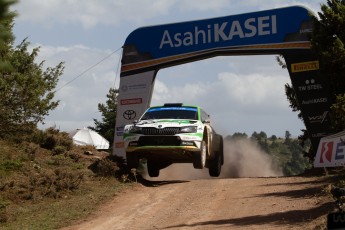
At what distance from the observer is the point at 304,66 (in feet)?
66.8

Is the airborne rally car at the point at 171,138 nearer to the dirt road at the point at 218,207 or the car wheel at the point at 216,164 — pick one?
the dirt road at the point at 218,207

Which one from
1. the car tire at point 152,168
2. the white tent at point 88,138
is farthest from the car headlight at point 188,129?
the white tent at point 88,138

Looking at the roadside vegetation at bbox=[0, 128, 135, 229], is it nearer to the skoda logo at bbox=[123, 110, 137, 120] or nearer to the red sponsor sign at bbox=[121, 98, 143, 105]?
the skoda logo at bbox=[123, 110, 137, 120]

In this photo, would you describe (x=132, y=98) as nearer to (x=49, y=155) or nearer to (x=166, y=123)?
(x=49, y=155)

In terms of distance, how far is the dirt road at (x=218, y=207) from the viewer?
9.79m

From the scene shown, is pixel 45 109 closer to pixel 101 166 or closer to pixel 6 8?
pixel 101 166

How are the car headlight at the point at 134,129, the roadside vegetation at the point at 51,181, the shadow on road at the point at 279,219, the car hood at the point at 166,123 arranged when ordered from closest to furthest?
the shadow on road at the point at 279,219, the roadside vegetation at the point at 51,181, the car hood at the point at 166,123, the car headlight at the point at 134,129

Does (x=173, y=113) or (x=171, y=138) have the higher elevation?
(x=173, y=113)

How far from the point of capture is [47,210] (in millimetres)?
13102

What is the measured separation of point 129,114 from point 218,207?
440 inches

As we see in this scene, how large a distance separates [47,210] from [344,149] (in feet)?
27.1

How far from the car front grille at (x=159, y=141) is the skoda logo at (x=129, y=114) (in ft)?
22.0

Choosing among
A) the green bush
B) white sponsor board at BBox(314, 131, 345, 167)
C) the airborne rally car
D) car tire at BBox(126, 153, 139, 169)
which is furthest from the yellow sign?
the green bush

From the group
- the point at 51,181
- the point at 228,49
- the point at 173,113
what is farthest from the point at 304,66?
the point at 51,181
